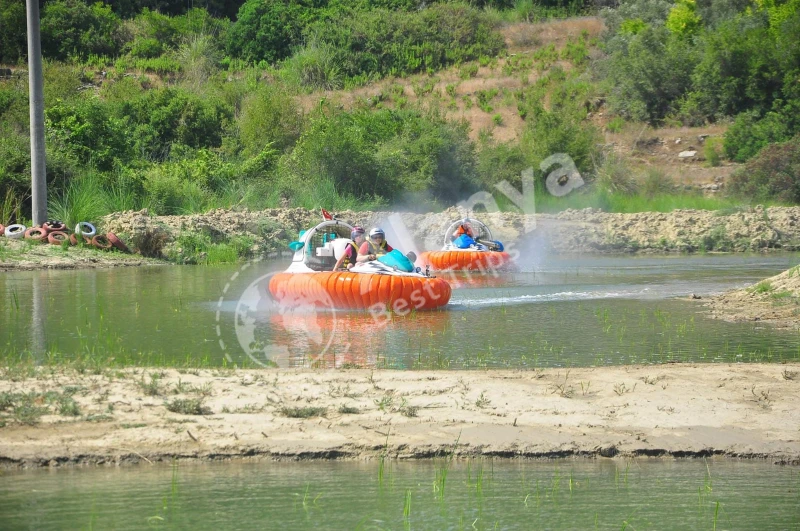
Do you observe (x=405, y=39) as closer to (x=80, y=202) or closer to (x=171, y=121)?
(x=171, y=121)

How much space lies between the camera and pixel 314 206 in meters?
28.9

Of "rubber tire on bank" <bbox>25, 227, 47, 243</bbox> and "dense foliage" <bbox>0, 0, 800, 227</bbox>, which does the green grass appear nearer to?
"dense foliage" <bbox>0, 0, 800, 227</bbox>

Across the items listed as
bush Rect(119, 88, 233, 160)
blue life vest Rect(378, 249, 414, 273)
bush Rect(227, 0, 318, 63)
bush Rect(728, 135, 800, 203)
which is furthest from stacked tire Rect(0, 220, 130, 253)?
bush Rect(227, 0, 318, 63)

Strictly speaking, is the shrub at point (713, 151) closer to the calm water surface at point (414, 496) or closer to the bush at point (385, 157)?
the bush at point (385, 157)

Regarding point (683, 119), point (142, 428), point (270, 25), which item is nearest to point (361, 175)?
point (683, 119)

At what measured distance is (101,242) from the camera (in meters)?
21.7

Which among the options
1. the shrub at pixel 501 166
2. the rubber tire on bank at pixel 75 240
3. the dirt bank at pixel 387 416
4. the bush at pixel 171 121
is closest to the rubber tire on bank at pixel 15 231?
the rubber tire on bank at pixel 75 240

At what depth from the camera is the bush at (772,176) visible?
32.4 m

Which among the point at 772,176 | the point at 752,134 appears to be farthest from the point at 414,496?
the point at 752,134

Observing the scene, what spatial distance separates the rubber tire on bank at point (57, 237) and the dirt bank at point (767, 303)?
42.4 ft

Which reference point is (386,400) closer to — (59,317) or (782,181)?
(59,317)

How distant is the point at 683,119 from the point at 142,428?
131 ft

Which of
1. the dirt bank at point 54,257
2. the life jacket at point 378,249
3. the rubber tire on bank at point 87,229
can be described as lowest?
the dirt bank at point 54,257

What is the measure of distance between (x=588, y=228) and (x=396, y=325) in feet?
53.0
